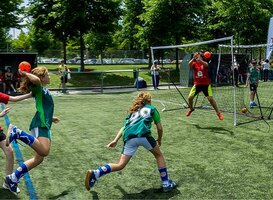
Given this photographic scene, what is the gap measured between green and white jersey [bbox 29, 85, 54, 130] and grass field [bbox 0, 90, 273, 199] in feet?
3.38

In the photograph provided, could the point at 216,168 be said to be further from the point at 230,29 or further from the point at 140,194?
the point at 230,29

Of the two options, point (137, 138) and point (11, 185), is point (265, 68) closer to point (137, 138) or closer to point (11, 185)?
point (137, 138)

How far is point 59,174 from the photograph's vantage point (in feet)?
21.5

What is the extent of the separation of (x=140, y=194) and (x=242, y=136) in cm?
444

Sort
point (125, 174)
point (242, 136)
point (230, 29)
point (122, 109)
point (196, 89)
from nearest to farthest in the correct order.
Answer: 1. point (125, 174)
2. point (242, 136)
3. point (196, 89)
4. point (122, 109)
5. point (230, 29)

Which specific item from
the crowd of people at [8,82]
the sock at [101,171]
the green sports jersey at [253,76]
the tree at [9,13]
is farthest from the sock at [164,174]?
the tree at [9,13]

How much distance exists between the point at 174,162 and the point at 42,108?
2854 mm

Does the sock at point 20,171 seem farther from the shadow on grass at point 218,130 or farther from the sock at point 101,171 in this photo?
the shadow on grass at point 218,130

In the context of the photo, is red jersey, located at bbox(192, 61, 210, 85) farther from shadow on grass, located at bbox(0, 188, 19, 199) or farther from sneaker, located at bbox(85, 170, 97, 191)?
shadow on grass, located at bbox(0, 188, 19, 199)

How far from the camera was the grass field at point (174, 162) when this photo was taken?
18.6 feet

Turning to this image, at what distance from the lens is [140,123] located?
548 centimetres

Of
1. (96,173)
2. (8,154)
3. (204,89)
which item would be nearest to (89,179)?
(96,173)

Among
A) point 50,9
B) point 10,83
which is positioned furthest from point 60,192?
point 50,9

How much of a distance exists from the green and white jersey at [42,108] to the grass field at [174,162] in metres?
1.03
